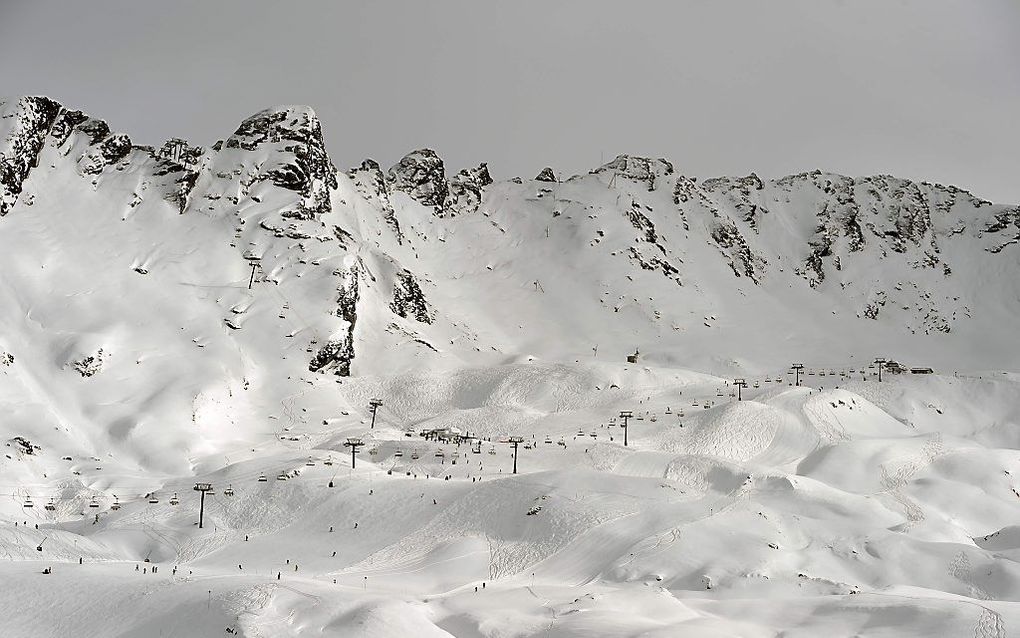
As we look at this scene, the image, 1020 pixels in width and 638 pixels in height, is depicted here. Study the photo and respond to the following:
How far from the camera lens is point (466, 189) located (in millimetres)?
179250

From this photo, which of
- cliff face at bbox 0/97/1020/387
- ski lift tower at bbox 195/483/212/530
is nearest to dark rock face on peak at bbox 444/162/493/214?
cliff face at bbox 0/97/1020/387

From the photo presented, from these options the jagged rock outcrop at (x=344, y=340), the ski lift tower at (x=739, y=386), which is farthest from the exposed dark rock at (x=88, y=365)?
the ski lift tower at (x=739, y=386)

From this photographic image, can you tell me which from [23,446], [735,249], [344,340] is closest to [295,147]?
[344,340]

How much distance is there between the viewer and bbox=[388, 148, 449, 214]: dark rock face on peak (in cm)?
17050

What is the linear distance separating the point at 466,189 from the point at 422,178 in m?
10.9

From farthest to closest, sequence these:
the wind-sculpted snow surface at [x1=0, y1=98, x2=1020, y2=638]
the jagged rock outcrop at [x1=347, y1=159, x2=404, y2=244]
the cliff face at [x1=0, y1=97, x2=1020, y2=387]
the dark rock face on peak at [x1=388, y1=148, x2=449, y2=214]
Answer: the dark rock face on peak at [x1=388, y1=148, x2=449, y2=214], the jagged rock outcrop at [x1=347, y1=159, x2=404, y2=244], the cliff face at [x1=0, y1=97, x2=1020, y2=387], the wind-sculpted snow surface at [x1=0, y1=98, x2=1020, y2=638]

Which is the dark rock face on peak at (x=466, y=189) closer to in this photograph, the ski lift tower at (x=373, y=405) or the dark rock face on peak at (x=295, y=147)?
the dark rock face on peak at (x=295, y=147)

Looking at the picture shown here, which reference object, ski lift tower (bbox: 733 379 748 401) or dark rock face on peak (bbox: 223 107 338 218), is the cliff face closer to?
dark rock face on peak (bbox: 223 107 338 218)

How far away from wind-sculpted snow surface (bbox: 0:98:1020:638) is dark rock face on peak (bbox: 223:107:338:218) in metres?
0.62

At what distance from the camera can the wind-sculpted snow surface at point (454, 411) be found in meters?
41.9

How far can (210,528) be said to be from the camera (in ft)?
190

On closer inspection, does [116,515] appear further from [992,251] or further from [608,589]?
[992,251]

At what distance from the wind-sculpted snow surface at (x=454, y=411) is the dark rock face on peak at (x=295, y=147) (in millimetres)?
619

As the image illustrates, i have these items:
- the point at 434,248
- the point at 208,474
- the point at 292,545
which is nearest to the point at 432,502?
the point at 292,545
